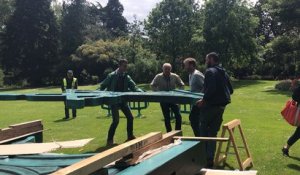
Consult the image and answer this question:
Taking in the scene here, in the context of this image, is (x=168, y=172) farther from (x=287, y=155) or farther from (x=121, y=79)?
(x=121, y=79)

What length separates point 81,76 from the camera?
60.4m

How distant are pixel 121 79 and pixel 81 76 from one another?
164 ft

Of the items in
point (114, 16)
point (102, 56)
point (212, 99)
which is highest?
point (114, 16)

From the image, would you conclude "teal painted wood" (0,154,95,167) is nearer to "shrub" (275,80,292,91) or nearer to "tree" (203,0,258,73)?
"shrub" (275,80,292,91)

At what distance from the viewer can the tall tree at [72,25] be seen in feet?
230

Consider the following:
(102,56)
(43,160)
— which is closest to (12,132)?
(43,160)

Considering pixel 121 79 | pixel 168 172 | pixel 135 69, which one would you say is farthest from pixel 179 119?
pixel 135 69

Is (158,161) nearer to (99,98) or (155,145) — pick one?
(155,145)

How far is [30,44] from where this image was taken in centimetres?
6638

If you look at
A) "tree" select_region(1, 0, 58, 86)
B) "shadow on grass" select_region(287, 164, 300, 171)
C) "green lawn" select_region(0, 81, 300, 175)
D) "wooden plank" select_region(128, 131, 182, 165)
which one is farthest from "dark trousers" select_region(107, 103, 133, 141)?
"tree" select_region(1, 0, 58, 86)

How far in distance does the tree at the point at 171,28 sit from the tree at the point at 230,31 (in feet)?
15.1

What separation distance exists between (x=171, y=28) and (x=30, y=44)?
20.8 m

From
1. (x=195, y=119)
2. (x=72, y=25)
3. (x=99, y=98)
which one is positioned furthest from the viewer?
(x=72, y=25)

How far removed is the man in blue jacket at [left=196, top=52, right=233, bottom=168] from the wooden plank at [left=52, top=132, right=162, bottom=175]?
3.25m
